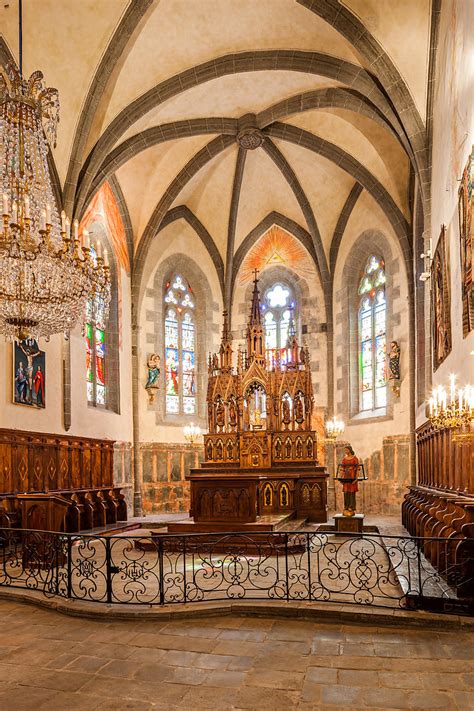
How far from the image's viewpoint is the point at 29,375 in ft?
44.6

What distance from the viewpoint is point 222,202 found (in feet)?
70.6

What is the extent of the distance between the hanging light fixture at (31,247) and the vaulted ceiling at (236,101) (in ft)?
14.1

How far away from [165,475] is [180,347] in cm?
438

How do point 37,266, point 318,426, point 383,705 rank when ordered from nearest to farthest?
point 383,705, point 37,266, point 318,426

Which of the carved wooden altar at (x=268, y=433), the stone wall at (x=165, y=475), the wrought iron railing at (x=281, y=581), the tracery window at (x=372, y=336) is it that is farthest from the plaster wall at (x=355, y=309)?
the wrought iron railing at (x=281, y=581)

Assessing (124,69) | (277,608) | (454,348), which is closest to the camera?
(277,608)

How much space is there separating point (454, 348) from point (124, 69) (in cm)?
974

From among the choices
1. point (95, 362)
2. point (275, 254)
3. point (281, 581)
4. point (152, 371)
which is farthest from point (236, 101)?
point (281, 581)

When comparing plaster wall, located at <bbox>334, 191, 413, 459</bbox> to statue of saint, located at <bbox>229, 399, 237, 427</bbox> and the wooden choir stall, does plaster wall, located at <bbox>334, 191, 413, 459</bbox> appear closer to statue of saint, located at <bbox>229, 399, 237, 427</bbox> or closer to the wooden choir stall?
statue of saint, located at <bbox>229, 399, 237, 427</bbox>

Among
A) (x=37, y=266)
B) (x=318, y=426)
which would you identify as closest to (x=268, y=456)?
(x=318, y=426)

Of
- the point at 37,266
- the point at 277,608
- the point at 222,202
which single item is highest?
the point at 222,202

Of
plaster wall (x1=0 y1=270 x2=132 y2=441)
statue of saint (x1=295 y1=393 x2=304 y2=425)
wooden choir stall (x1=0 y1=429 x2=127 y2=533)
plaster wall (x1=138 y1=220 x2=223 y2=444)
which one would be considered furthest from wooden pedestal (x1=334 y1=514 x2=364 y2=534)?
plaster wall (x1=138 y1=220 x2=223 y2=444)

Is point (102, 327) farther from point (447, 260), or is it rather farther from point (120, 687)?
point (120, 687)

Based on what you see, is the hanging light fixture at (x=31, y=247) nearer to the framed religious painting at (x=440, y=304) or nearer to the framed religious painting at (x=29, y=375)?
the framed religious painting at (x=29, y=375)
